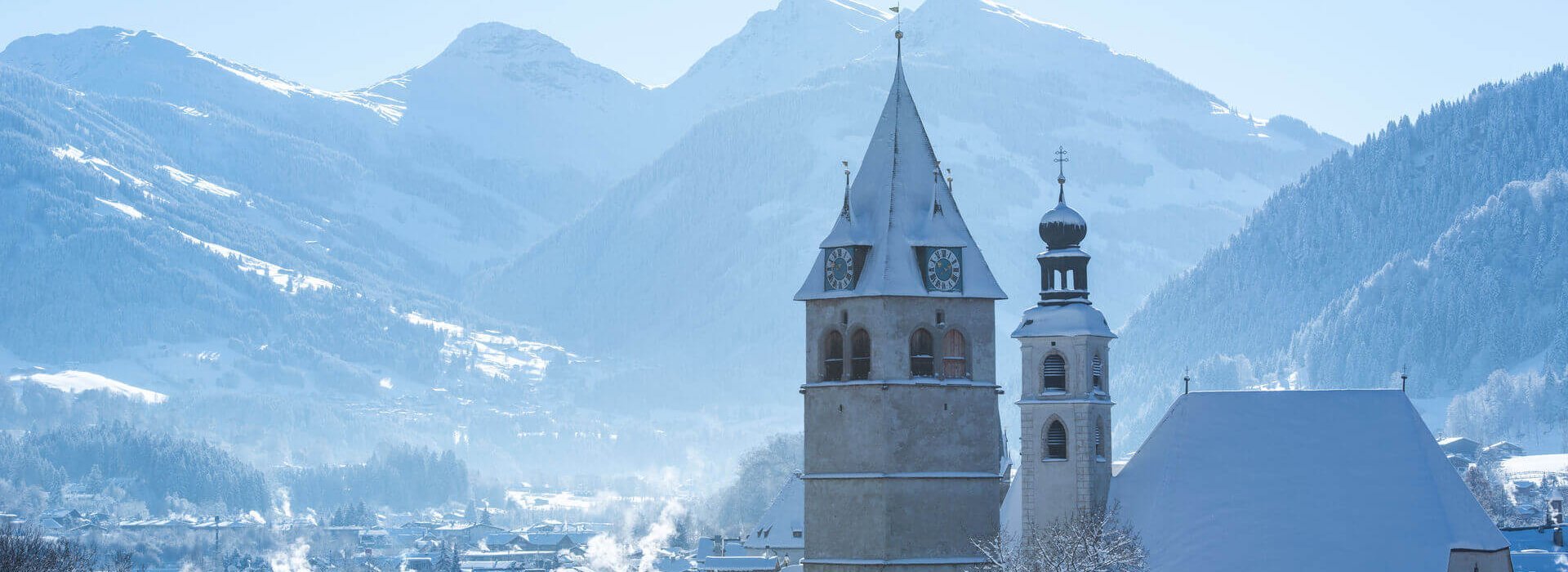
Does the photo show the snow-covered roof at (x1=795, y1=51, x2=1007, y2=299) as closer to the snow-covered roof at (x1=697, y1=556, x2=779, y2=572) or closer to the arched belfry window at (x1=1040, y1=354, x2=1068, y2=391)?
the arched belfry window at (x1=1040, y1=354, x2=1068, y2=391)

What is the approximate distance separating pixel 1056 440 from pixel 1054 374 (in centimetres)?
261

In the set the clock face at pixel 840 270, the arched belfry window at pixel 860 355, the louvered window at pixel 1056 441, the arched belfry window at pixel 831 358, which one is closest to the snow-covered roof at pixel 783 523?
the louvered window at pixel 1056 441

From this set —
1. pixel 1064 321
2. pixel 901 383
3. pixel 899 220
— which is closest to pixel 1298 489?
pixel 1064 321

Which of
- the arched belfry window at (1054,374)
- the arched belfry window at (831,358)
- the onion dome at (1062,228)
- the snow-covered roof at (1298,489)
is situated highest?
the onion dome at (1062,228)

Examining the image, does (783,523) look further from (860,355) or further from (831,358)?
(860,355)

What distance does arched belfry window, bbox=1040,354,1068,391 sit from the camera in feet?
317

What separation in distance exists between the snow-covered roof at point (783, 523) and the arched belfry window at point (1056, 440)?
55.2m

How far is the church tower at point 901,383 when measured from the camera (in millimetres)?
78750

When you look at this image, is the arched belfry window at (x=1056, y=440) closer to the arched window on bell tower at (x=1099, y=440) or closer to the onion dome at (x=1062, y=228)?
the arched window on bell tower at (x=1099, y=440)

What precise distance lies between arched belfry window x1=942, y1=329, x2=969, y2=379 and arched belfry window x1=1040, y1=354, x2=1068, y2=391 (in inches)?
677

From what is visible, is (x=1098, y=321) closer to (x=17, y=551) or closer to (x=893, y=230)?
(x=893, y=230)

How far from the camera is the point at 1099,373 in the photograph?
97.2 meters

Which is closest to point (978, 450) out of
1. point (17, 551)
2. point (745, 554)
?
point (17, 551)

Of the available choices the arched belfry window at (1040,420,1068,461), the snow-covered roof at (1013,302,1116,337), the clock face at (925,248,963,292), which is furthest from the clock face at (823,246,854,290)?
Answer: the arched belfry window at (1040,420,1068,461)
